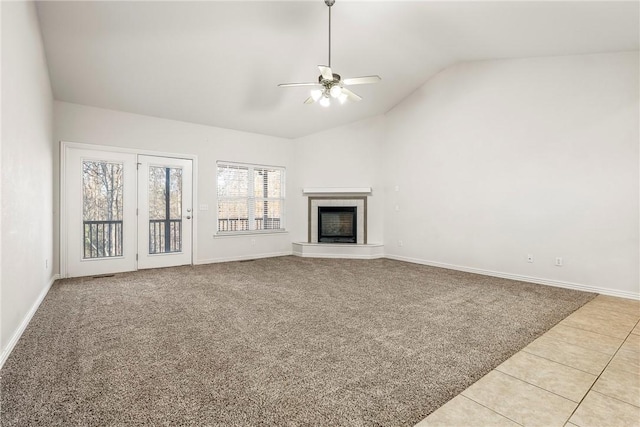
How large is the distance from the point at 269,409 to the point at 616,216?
460 cm

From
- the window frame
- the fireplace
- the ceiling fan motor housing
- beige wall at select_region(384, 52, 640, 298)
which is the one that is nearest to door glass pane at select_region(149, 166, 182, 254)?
the window frame

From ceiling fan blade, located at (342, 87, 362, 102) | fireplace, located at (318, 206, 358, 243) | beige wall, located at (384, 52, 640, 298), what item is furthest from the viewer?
fireplace, located at (318, 206, 358, 243)

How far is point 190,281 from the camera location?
4.49m

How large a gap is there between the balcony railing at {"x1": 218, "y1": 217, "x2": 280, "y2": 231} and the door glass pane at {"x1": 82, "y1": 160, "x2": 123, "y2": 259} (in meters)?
1.77

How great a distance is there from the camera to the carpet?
162 centimetres

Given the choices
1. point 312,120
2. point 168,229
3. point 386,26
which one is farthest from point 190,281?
A: point 386,26

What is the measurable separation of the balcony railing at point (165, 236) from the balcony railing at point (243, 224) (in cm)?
83

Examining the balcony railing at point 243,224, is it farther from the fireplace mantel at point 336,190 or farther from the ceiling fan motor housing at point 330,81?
the ceiling fan motor housing at point 330,81

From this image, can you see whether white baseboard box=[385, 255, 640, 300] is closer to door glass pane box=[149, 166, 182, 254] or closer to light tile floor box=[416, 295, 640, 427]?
light tile floor box=[416, 295, 640, 427]

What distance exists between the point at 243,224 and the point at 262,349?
4516mm

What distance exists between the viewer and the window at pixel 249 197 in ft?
20.7

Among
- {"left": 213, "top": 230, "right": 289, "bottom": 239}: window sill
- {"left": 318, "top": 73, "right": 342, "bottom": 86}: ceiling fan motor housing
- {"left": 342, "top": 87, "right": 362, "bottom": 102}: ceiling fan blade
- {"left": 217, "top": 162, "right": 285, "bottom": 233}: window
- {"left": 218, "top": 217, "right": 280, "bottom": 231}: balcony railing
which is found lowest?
{"left": 213, "top": 230, "right": 289, "bottom": 239}: window sill

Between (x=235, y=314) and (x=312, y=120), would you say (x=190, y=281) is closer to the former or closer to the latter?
(x=235, y=314)

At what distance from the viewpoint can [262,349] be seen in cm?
231
